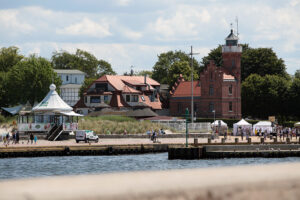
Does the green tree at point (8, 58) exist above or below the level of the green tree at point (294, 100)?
above

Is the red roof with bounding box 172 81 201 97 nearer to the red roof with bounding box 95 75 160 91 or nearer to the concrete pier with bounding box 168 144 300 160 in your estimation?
the red roof with bounding box 95 75 160 91

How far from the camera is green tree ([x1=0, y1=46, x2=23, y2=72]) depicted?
12850 centimetres

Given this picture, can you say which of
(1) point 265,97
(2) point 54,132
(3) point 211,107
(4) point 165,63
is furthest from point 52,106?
(4) point 165,63

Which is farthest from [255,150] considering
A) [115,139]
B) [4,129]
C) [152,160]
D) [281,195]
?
[281,195]

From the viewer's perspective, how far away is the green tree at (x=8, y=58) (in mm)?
128500

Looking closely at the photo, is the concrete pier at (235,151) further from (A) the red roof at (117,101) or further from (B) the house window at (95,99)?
(B) the house window at (95,99)

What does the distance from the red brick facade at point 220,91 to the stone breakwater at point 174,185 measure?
98679 millimetres

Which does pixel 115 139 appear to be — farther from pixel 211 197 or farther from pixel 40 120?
pixel 211 197

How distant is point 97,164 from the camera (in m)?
50.4

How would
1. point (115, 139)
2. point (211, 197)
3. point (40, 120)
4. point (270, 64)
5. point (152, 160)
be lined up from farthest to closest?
point (270, 64), point (115, 139), point (40, 120), point (152, 160), point (211, 197)

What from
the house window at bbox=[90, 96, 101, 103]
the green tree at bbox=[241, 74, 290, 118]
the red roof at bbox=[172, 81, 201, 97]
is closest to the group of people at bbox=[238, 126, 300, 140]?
the red roof at bbox=[172, 81, 201, 97]

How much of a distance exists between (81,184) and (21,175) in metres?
41.1

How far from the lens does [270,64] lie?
417 ft

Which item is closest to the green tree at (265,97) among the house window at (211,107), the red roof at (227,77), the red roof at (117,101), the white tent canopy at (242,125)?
the red roof at (227,77)
